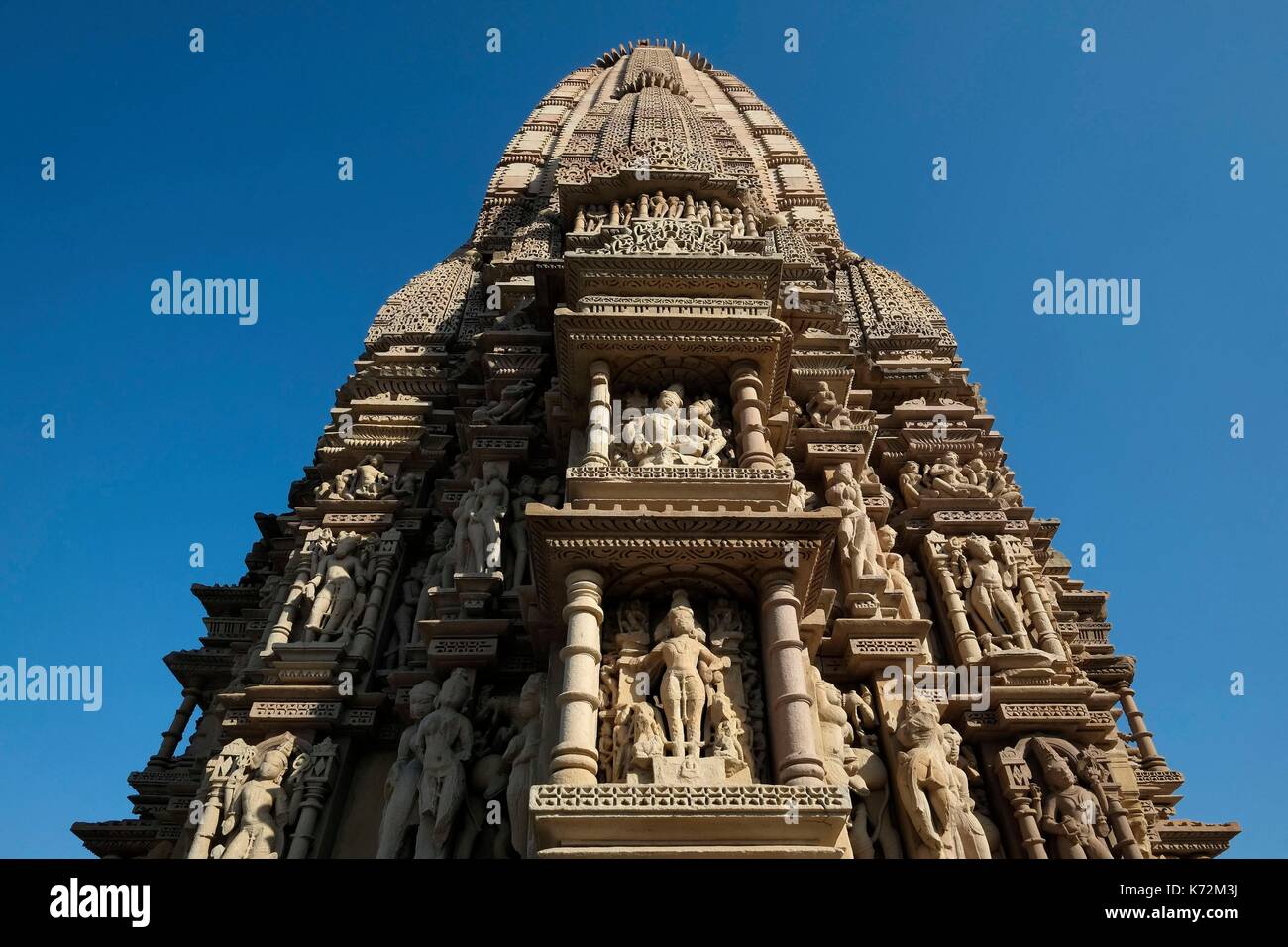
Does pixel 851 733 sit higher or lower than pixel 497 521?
lower

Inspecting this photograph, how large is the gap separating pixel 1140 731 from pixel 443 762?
36.6ft

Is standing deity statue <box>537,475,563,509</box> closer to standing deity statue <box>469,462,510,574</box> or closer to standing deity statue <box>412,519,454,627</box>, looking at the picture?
standing deity statue <box>469,462,510,574</box>

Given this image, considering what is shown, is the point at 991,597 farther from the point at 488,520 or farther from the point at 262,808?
the point at 262,808

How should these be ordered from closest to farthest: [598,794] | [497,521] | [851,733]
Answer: [598,794], [851,733], [497,521]

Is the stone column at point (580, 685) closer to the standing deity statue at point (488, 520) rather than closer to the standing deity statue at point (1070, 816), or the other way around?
the standing deity statue at point (488, 520)

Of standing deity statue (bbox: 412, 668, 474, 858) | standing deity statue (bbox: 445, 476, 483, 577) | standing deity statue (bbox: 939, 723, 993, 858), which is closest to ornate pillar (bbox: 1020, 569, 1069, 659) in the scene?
standing deity statue (bbox: 939, 723, 993, 858)

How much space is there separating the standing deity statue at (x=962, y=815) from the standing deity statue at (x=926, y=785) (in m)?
0.04

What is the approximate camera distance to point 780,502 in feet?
30.5

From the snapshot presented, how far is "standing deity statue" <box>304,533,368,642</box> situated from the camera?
10734mm
